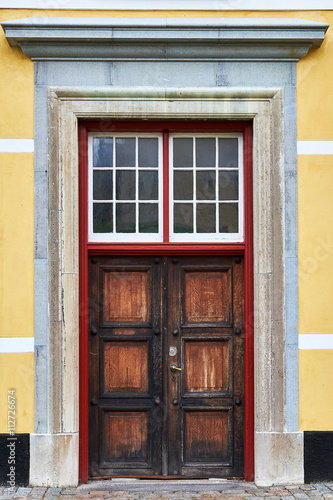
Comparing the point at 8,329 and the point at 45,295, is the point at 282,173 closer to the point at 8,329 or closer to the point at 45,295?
the point at 45,295

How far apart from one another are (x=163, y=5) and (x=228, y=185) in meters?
1.98

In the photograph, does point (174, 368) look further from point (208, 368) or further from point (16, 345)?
point (16, 345)

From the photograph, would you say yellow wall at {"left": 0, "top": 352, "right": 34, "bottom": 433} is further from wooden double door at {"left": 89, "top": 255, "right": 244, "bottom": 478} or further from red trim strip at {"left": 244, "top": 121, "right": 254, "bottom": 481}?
red trim strip at {"left": 244, "top": 121, "right": 254, "bottom": 481}

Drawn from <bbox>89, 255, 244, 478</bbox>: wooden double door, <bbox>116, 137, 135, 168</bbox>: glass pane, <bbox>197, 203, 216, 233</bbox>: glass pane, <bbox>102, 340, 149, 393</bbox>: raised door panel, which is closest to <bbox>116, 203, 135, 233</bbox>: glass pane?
<bbox>89, 255, 244, 478</bbox>: wooden double door

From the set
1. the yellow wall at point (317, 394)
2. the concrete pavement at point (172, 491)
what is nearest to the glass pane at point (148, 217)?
the yellow wall at point (317, 394)

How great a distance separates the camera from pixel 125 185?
5.93m

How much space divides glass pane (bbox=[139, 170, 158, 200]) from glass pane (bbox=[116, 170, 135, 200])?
3.4 inches

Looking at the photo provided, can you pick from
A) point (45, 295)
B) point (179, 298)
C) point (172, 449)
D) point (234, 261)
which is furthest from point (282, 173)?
point (172, 449)

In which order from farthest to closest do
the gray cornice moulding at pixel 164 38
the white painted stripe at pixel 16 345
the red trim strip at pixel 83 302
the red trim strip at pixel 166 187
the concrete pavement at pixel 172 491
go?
the red trim strip at pixel 166 187 < the red trim strip at pixel 83 302 < the white painted stripe at pixel 16 345 < the gray cornice moulding at pixel 164 38 < the concrete pavement at pixel 172 491

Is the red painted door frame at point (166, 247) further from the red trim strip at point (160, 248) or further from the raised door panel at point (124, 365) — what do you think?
the raised door panel at point (124, 365)

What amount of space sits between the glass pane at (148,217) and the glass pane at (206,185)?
51 cm

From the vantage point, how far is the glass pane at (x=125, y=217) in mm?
5910

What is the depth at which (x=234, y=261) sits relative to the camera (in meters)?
5.93

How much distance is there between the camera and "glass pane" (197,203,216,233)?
593 centimetres
